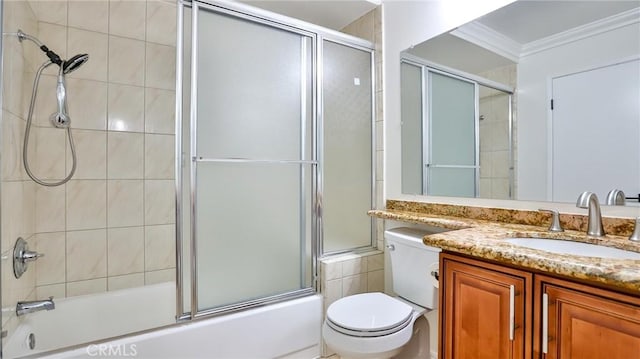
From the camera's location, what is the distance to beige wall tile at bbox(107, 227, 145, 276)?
215cm

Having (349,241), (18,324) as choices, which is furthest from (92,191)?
(349,241)

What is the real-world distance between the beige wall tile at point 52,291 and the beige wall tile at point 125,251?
0.25 m

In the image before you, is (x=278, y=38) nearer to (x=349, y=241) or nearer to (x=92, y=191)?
(x=349, y=241)

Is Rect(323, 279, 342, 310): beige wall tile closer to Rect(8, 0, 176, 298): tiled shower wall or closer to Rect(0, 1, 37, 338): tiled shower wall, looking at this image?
Rect(8, 0, 176, 298): tiled shower wall

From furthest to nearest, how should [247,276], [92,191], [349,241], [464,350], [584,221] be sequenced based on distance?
[349,241], [92,191], [247,276], [584,221], [464,350]

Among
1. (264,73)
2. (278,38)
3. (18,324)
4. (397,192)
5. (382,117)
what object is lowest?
(18,324)

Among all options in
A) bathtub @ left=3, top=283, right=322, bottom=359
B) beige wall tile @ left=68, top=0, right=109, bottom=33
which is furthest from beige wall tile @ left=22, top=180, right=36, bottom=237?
beige wall tile @ left=68, top=0, right=109, bottom=33

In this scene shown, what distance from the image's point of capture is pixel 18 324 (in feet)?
5.21

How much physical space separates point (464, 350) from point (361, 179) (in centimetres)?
134

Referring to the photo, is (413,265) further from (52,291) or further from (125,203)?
(52,291)

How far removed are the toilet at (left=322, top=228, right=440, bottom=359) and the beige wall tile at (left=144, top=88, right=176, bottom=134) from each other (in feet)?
5.56

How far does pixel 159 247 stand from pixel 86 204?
534mm

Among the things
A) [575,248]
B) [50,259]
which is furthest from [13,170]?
[575,248]

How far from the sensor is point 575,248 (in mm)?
1156
